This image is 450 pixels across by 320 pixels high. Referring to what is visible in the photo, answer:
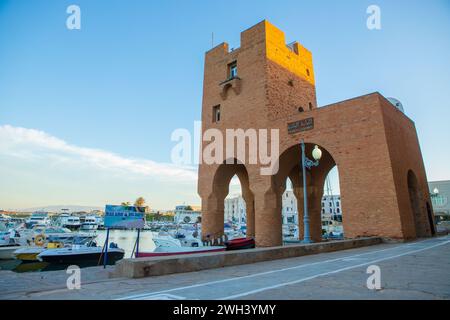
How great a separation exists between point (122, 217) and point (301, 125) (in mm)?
13565

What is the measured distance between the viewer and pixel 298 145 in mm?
19547

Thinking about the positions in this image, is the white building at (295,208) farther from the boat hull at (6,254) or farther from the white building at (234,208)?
the boat hull at (6,254)

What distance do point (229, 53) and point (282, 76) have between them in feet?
18.9

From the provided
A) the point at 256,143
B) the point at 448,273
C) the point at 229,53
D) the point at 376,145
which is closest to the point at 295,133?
the point at 256,143

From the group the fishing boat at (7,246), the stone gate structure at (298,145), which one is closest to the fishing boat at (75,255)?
the fishing boat at (7,246)

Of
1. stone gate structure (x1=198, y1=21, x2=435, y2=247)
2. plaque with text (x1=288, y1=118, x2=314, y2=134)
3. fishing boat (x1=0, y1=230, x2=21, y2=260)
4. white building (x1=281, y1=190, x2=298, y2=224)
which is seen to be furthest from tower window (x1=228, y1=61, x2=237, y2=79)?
white building (x1=281, y1=190, x2=298, y2=224)

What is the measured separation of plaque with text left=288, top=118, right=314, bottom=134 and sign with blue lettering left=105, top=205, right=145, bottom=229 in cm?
1274

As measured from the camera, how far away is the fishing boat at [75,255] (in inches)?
740

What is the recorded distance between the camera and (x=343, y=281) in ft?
16.3

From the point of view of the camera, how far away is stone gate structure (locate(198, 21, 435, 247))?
15.8m

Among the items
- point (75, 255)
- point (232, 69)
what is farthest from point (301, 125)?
point (75, 255)

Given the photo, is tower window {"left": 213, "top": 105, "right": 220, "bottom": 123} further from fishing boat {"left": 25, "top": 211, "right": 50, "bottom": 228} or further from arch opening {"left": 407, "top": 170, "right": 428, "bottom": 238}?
fishing boat {"left": 25, "top": 211, "right": 50, "bottom": 228}

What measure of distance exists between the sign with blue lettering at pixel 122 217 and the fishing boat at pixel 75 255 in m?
9.64

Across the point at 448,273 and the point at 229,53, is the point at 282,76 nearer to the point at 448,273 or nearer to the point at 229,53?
the point at 229,53
